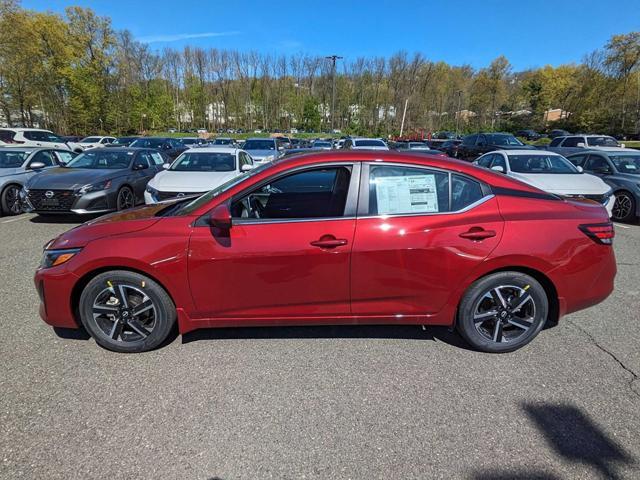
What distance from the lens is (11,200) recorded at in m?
8.34


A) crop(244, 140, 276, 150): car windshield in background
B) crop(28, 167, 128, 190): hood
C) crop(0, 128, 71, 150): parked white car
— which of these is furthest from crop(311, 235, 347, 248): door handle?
crop(0, 128, 71, 150): parked white car

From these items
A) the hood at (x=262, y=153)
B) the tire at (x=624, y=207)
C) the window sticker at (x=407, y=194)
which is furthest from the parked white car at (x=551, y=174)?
the hood at (x=262, y=153)

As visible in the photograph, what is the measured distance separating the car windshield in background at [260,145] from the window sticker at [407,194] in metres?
13.1

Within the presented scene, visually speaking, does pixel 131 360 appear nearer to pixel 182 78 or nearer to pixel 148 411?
pixel 148 411

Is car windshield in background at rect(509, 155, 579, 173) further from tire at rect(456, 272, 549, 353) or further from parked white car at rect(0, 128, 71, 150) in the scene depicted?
parked white car at rect(0, 128, 71, 150)

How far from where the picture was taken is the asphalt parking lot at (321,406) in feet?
6.92

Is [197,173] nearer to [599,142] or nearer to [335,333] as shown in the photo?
[335,333]

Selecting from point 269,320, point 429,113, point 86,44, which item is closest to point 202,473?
point 269,320

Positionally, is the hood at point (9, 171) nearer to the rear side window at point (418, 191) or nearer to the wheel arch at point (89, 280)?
the wheel arch at point (89, 280)

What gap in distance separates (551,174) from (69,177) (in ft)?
33.8

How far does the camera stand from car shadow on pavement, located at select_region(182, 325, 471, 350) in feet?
11.2

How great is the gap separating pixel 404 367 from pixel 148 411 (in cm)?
188

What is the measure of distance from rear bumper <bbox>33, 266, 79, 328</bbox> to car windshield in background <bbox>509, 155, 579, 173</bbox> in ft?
29.5

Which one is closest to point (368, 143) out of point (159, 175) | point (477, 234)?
point (159, 175)
